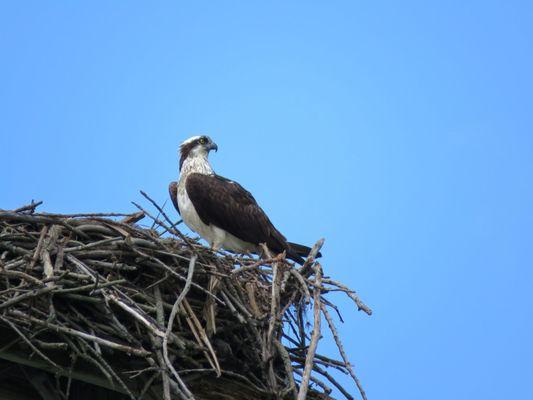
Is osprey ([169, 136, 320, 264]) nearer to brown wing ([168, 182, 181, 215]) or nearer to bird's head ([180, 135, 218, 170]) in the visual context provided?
brown wing ([168, 182, 181, 215])

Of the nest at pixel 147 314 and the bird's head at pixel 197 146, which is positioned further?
the bird's head at pixel 197 146

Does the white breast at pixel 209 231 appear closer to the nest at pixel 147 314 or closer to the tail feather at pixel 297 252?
the tail feather at pixel 297 252

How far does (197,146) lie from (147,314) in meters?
4.97

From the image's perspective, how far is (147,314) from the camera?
181 inches

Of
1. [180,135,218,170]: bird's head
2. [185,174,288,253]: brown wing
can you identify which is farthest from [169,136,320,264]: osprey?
[180,135,218,170]: bird's head

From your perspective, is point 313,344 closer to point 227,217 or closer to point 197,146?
point 227,217

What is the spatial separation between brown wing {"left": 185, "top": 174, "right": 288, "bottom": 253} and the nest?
9.31 feet

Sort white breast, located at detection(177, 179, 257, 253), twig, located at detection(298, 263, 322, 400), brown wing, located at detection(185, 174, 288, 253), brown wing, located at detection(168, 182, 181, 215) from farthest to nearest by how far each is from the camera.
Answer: brown wing, located at detection(168, 182, 181, 215)
white breast, located at detection(177, 179, 257, 253)
brown wing, located at detection(185, 174, 288, 253)
twig, located at detection(298, 263, 322, 400)

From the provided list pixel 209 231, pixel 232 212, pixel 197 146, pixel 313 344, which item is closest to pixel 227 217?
pixel 232 212

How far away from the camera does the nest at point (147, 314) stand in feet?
13.3

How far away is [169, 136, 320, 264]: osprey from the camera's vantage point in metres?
8.40

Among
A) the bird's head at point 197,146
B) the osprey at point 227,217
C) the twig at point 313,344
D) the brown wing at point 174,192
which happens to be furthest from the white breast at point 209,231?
the twig at point 313,344

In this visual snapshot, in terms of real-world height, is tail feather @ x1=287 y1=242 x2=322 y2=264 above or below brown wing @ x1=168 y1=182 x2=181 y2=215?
below

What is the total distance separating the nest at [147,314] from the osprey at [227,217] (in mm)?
2850
